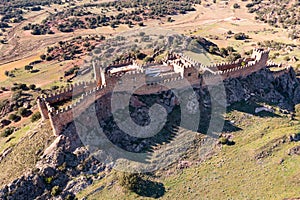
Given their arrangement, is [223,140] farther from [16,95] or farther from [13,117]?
[16,95]

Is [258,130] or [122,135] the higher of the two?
[122,135]

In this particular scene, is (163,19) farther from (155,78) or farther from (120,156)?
(120,156)

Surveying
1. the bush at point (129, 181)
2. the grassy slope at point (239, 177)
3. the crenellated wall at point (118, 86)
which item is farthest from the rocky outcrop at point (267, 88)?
the bush at point (129, 181)

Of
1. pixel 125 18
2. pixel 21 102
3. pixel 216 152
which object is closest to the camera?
pixel 216 152

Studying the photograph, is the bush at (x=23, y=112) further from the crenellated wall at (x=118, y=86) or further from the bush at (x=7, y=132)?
the crenellated wall at (x=118, y=86)

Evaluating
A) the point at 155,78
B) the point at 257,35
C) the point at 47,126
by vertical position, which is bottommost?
the point at 257,35

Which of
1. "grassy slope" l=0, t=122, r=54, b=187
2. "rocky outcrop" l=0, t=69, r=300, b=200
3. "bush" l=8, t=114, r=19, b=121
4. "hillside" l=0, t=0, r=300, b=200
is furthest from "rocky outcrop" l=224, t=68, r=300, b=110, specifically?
"bush" l=8, t=114, r=19, b=121

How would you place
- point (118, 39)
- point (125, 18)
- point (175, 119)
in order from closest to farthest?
point (175, 119) → point (118, 39) → point (125, 18)

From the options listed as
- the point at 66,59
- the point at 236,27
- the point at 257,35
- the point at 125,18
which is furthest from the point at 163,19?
the point at 66,59
